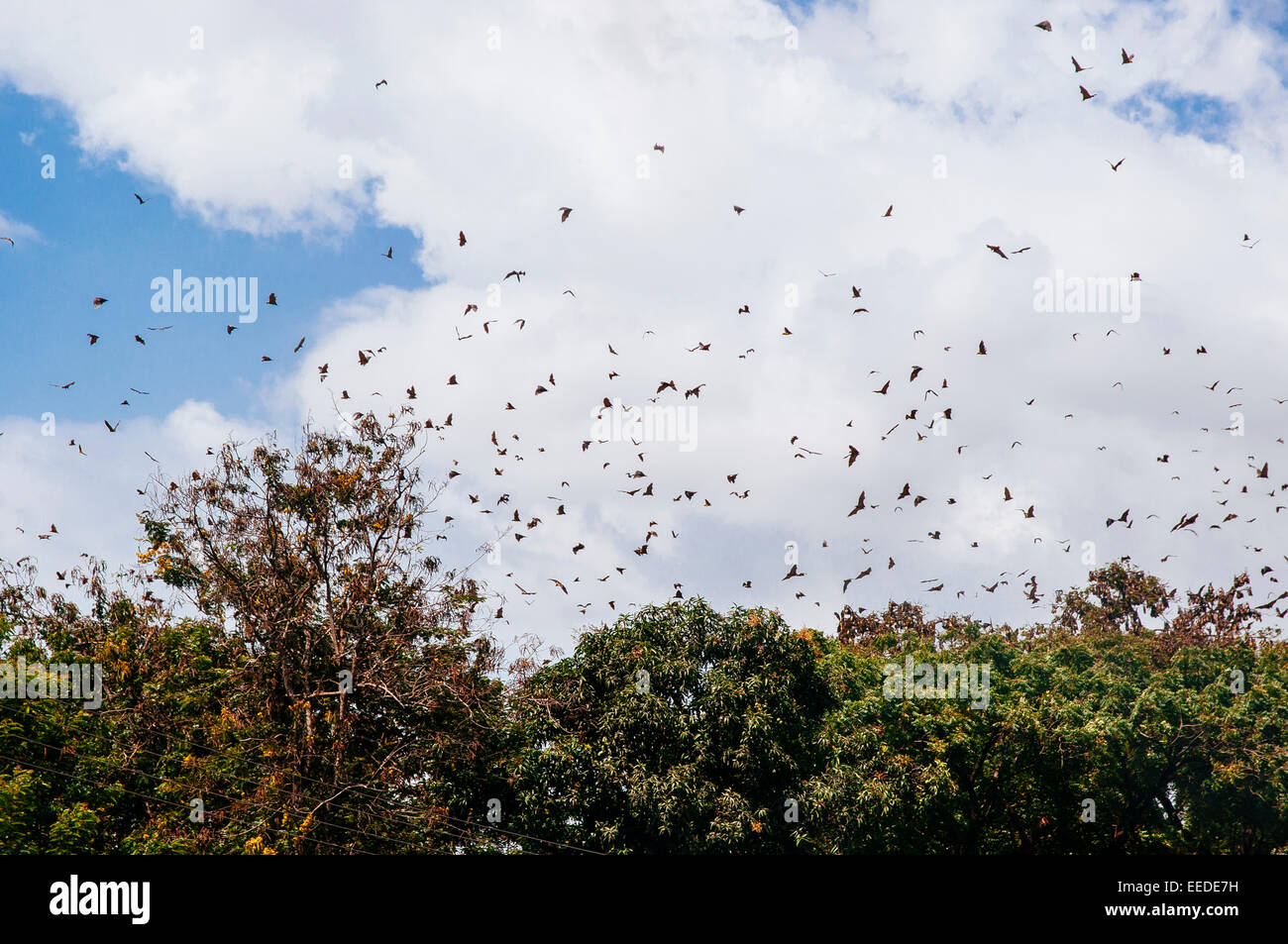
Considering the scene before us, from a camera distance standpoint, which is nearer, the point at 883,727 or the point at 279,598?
the point at 279,598

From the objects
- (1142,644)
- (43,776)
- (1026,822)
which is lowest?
(1026,822)

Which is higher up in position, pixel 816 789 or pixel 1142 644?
pixel 1142 644

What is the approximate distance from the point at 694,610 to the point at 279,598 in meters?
8.97

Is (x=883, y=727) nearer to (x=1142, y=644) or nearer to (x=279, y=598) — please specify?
(x=1142, y=644)

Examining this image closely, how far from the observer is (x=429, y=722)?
890 inches

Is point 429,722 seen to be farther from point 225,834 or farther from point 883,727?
point 883,727

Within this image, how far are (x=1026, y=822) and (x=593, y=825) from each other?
1114 centimetres
